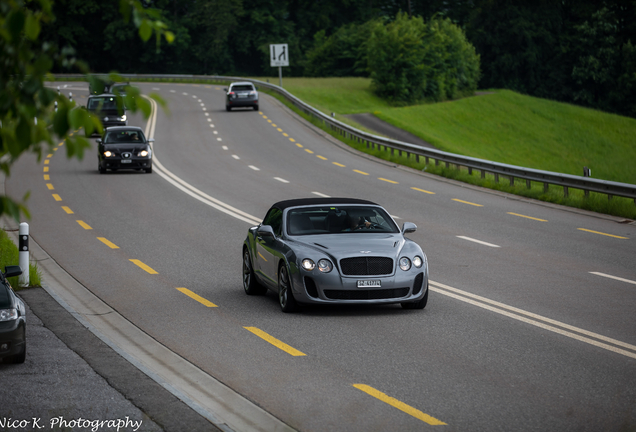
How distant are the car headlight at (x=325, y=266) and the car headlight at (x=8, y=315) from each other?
12.2ft

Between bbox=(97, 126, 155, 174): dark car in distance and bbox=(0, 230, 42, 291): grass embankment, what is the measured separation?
13.4 meters

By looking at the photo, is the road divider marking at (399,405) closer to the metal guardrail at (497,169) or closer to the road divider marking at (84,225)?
the road divider marking at (84,225)

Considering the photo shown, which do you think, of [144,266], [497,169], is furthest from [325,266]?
[497,169]

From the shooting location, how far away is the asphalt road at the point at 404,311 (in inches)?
271

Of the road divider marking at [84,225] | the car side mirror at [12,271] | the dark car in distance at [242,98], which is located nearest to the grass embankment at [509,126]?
the dark car in distance at [242,98]

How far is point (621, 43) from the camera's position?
9675 centimetres

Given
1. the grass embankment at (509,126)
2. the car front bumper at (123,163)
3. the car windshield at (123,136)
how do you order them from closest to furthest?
the car front bumper at (123,163) → the car windshield at (123,136) → the grass embankment at (509,126)

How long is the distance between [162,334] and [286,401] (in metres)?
3.15

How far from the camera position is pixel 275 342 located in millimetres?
9219

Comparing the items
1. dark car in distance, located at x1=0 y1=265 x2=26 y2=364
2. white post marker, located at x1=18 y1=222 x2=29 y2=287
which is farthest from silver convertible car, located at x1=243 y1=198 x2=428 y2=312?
dark car in distance, located at x1=0 y1=265 x2=26 y2=364

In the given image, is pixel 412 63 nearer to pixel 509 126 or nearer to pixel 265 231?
pixel 509 126

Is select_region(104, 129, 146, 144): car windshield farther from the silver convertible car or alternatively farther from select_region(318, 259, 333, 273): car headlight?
select_region(318, 259, 333, 273): car headlight

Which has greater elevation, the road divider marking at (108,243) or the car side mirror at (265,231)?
the car side mirror at (265,231)

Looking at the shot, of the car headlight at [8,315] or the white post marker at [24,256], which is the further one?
the white post marker at [24,256]
